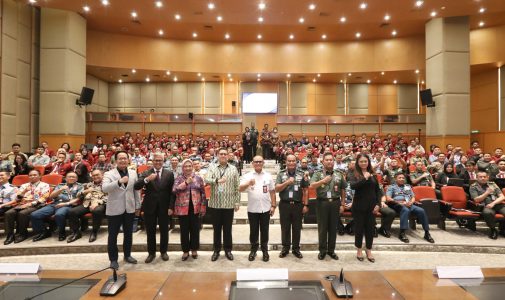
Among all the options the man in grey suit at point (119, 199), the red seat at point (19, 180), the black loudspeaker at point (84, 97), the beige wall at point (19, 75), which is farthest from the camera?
the black loudspeaker at point (84, 97)

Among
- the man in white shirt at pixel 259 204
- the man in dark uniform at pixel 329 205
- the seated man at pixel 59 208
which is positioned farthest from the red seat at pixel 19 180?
the man in dark uniform at pixel 329 205

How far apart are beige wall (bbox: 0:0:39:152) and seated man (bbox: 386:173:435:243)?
1172 centimetres

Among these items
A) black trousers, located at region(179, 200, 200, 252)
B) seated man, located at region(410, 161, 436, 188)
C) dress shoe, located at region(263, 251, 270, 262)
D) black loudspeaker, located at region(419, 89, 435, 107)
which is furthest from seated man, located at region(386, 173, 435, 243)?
black loudspeaker, located at region(419, 89, 435, 107)

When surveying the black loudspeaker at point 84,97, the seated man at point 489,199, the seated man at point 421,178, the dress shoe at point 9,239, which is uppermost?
the black loudspeaker at point 84,97

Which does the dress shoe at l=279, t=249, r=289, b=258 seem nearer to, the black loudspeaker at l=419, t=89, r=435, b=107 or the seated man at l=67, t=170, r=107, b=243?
the seated man at l=67, t=170, r=107, b=243

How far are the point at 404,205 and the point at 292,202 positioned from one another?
7.19ft

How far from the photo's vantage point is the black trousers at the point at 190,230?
167 inches

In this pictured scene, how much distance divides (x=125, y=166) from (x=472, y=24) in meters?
15.0

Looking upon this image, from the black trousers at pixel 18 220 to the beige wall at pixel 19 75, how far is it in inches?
272

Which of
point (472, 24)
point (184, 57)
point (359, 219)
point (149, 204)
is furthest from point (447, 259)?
point (184, 57)

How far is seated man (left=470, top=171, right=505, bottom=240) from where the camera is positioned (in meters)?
5.14

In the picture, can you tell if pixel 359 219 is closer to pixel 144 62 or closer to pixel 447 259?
pixel 447 259

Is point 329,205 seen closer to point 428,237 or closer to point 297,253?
point 297,253

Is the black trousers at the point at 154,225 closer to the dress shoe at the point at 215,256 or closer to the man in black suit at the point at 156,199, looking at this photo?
the man in black suit at the point at 156,199
